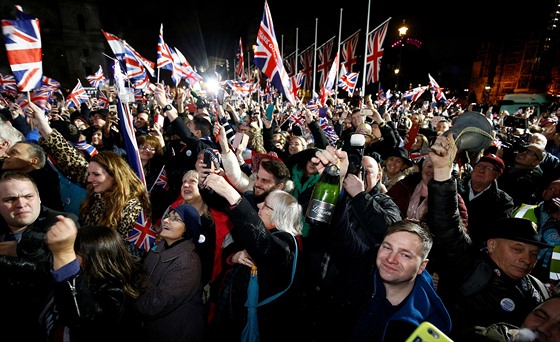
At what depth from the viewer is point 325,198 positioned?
7.54ft

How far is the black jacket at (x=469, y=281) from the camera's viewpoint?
2.13 metres

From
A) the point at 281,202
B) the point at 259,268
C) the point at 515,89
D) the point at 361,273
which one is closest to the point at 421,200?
the point at 361,273

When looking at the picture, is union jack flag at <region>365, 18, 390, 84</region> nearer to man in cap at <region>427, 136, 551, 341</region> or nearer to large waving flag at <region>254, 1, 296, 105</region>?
large waving flag at <region>254, 1, 296, 105</region>

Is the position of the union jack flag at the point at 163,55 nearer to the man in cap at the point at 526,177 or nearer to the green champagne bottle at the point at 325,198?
the green champagne bottle at the point at 325,198

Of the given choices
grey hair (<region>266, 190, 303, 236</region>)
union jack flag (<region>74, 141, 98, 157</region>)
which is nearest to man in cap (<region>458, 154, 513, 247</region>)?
grey hair (<region>266, 190, 303, 236</region>)

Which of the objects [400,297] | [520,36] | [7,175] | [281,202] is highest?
[520,36]

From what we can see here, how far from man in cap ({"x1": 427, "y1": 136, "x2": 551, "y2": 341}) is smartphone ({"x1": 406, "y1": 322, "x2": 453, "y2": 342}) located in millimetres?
1277

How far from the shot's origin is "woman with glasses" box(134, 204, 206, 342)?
7.88 feet

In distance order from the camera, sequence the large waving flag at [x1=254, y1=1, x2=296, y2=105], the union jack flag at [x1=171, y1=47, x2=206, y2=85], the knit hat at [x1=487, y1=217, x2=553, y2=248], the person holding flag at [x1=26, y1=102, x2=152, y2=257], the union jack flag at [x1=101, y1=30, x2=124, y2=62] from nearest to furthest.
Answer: the knit hat at [x1=487, y1=217, x2=553, y2=248] < the person holding flag at [x1=26, y1=102, x2=152, y2=257] < the large waving flag at [x1=254, y1=1, x2=296, y2=105] < the union jack flag at [x1=101, y1=30, x2=124, y2=62] < the union jack flag at [x1=171, y1=47, x2=206, y2=85]

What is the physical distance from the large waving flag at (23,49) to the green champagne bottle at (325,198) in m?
5.13

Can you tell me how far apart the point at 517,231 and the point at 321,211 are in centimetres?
157

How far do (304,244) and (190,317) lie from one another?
1.18 meters

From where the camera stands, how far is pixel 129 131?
379 centimetres

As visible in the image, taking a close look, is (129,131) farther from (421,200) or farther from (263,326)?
(421,200)
